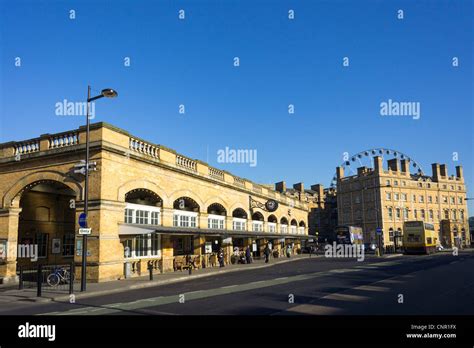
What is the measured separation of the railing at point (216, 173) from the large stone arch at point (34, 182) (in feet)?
41.2

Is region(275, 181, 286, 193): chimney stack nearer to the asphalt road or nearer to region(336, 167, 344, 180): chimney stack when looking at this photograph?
region(336, 167, 344, 180): chimney stack

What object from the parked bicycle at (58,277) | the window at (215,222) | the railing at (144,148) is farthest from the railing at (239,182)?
the parked bicycle at (58,277)

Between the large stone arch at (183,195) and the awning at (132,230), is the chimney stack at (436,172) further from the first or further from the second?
→ the awning at (132,230)

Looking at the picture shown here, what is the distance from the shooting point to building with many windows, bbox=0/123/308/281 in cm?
2028

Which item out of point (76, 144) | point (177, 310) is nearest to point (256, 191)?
point (76, 144)

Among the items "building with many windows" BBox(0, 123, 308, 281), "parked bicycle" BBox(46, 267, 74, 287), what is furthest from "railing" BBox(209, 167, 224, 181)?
"parked bicycle" BBox(46, 267, 74, 287)

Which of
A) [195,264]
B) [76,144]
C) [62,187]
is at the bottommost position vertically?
[195,264]

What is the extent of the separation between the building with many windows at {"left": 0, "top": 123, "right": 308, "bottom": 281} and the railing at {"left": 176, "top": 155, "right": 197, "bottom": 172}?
0.07m

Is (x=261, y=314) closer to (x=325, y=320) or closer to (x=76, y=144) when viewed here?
(x=325, y=320)

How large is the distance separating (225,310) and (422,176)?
3918 inches

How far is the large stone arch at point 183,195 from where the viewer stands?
25698 mm

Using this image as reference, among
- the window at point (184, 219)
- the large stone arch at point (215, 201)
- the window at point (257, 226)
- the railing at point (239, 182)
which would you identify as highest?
the railing at point (239, 182)

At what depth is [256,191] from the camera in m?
41.3

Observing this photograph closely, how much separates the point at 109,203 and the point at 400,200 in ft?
274
